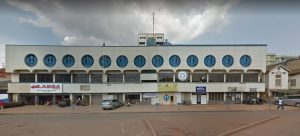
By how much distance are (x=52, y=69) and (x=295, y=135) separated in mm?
35229

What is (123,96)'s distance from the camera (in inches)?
1485

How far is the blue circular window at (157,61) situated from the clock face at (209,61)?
7396mm

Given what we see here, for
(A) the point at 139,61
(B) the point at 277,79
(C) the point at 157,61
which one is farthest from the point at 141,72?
(B) the point at 277,79

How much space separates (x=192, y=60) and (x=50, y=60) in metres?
23.7

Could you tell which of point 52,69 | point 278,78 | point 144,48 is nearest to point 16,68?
point 52,69

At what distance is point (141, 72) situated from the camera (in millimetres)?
37906

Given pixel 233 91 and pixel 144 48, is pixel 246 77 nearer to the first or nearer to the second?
pixel 233 91

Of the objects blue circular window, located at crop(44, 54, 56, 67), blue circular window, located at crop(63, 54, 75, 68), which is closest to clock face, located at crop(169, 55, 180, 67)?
blue circular window, located at crop(63, 54, 75, 68)

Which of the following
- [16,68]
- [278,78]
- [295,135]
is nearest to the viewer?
[295,135]

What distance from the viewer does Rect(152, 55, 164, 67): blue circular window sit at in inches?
1503

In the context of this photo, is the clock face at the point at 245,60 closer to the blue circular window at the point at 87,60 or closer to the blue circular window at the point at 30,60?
the blue circular window at the point at 87,60

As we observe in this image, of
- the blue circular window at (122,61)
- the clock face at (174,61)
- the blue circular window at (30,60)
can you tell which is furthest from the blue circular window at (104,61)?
the blue circular window at (30,60)

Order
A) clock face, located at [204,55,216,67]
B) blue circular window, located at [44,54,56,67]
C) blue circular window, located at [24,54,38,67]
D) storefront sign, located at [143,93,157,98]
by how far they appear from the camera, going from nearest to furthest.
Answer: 1. blue circular window, located at [24,54,38,67]
2. blue circular window, located at [44,54,56,67]
3. storefront sign, located at [143,93,157,98]
4. clock face, located at [204,55,216,67]

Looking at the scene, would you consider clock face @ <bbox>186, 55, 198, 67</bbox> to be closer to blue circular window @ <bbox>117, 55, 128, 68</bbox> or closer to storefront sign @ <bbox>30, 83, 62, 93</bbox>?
blue circular window @ <bbox>117, 55, 128, 68</bbox>
